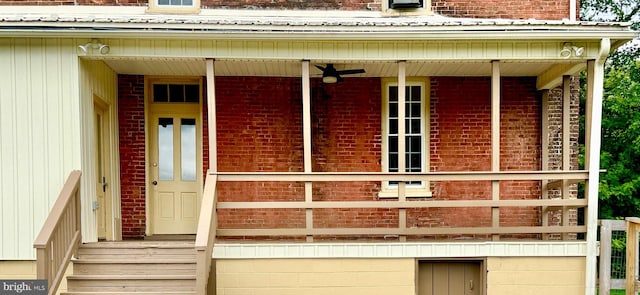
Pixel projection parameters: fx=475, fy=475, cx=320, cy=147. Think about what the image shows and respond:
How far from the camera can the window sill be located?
7832mm

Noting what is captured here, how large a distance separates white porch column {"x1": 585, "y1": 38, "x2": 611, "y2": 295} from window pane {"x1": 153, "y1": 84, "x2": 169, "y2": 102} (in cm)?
629

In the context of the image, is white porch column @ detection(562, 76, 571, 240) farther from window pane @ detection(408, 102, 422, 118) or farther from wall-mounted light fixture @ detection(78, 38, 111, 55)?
wall-mounted light fixture @ detection(78, 38, 111, 55)

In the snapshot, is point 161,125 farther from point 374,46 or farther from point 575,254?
point 575,254

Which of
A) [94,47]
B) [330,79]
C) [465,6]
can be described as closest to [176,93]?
[94,47]

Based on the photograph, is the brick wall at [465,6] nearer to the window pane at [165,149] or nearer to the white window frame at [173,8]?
the white window frame at [173,8]

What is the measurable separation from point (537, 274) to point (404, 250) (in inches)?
71.4

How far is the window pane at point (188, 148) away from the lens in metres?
7.80

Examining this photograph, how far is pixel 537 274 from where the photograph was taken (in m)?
6.32

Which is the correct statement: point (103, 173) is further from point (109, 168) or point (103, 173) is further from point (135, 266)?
point (135, 266)

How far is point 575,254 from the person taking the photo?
6.27 m

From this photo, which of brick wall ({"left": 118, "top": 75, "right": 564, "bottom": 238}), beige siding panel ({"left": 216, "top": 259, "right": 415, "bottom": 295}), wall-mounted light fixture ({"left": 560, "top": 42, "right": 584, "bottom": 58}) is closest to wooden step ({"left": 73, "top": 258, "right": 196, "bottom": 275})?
beige siding panel ({"left": 216, "top": 259, "right": 415, "bottom": 295})

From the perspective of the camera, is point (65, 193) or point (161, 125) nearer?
point (65, 193)

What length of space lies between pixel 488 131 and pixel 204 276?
17.0 feet

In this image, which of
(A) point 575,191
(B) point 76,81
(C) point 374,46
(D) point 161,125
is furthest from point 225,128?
(A) point 575,191
